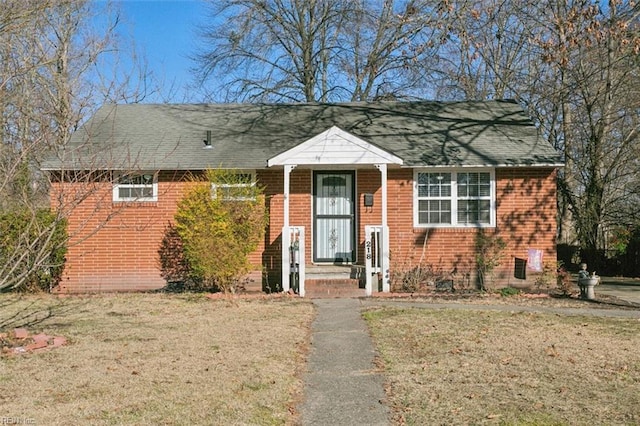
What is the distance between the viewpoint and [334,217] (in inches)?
598

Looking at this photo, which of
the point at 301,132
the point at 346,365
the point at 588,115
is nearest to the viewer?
the point at 346,365

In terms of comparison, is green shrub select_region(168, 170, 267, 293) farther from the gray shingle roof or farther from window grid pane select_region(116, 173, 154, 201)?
window grid pane select_region(116, 173, 154, 201)

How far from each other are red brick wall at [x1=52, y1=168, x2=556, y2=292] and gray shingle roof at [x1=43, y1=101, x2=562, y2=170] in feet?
1.86

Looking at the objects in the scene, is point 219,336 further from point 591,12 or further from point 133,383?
point 591,12

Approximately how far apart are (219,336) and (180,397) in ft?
10.0

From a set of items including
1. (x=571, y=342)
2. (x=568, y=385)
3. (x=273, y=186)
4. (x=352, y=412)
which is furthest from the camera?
(x=273, y=186)

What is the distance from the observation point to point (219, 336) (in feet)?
29.8

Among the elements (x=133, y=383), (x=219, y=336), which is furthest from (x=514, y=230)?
(x=133, y=383)

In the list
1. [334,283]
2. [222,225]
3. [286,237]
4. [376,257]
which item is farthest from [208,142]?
[376,257]

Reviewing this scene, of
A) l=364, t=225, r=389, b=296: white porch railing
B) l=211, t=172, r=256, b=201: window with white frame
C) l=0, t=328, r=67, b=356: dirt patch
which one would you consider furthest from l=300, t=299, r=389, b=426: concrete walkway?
l=211, t=172, r=256, b=201: window with white frame

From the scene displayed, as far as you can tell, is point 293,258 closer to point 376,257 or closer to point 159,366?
point 376,257

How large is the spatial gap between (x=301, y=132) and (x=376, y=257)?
172 inches

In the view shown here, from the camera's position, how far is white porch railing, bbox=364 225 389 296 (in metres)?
13.7

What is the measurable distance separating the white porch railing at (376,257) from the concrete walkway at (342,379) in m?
3.08
